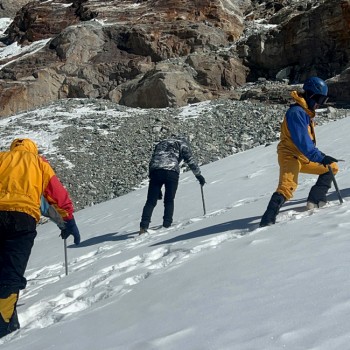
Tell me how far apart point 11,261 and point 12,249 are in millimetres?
88

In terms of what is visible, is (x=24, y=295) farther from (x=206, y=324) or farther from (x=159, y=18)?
(x=159, y=18)

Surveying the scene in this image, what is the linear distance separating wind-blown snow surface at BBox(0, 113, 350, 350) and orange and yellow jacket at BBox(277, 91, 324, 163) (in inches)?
22.0

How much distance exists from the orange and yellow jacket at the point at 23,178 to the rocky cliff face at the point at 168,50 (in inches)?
835

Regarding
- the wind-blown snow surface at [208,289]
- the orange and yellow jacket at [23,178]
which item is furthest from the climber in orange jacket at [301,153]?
the orange and yellow jacket at [23,178]

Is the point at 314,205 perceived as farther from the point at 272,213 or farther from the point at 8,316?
the point at 8,316

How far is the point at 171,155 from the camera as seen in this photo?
8141 millimetres

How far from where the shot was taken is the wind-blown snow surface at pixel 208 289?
2.66 m

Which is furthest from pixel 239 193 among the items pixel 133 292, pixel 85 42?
pixel 85 42

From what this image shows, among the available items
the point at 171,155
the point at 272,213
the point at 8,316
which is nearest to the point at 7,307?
the point at 8,316

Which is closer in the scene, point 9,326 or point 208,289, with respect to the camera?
point 208,289

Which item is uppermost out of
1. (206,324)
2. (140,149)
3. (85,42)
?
(85,42)

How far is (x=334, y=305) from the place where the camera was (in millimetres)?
2646

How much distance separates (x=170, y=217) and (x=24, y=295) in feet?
9.34

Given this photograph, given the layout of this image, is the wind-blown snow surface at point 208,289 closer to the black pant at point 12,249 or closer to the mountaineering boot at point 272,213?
the mountaineering boot at point 272,213
